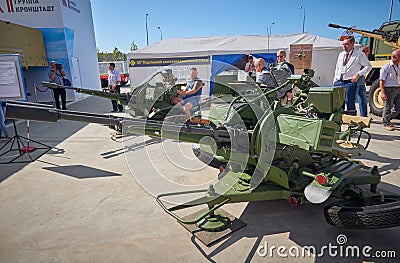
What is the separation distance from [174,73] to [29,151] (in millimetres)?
3184

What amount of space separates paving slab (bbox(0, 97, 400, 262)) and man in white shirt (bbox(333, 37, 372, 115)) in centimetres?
136

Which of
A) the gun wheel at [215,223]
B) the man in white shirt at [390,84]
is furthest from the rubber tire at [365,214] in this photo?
the man in white shirt at [390,84]

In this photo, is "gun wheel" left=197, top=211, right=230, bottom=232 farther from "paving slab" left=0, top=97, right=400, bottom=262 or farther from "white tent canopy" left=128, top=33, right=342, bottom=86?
"white tent canopy" left=128, top=33, right=342, bottom=86

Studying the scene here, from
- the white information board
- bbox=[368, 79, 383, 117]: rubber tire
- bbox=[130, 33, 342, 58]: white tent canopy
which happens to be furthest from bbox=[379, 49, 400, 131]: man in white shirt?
the white information board

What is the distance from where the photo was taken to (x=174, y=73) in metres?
4.68

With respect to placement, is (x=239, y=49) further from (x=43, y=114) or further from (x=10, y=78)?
(x=43, y=114)

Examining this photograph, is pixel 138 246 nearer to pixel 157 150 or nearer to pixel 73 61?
pixel 157 150

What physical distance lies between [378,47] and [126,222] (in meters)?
10.3

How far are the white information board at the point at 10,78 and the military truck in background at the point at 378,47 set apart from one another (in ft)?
26.4

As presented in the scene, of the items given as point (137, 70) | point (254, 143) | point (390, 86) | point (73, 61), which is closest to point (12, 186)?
point (254, 143)

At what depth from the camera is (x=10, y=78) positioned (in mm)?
5613

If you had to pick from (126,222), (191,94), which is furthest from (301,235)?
(191,94)

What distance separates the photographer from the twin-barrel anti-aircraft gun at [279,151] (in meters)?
2.24

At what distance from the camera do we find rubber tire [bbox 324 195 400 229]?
218cm
